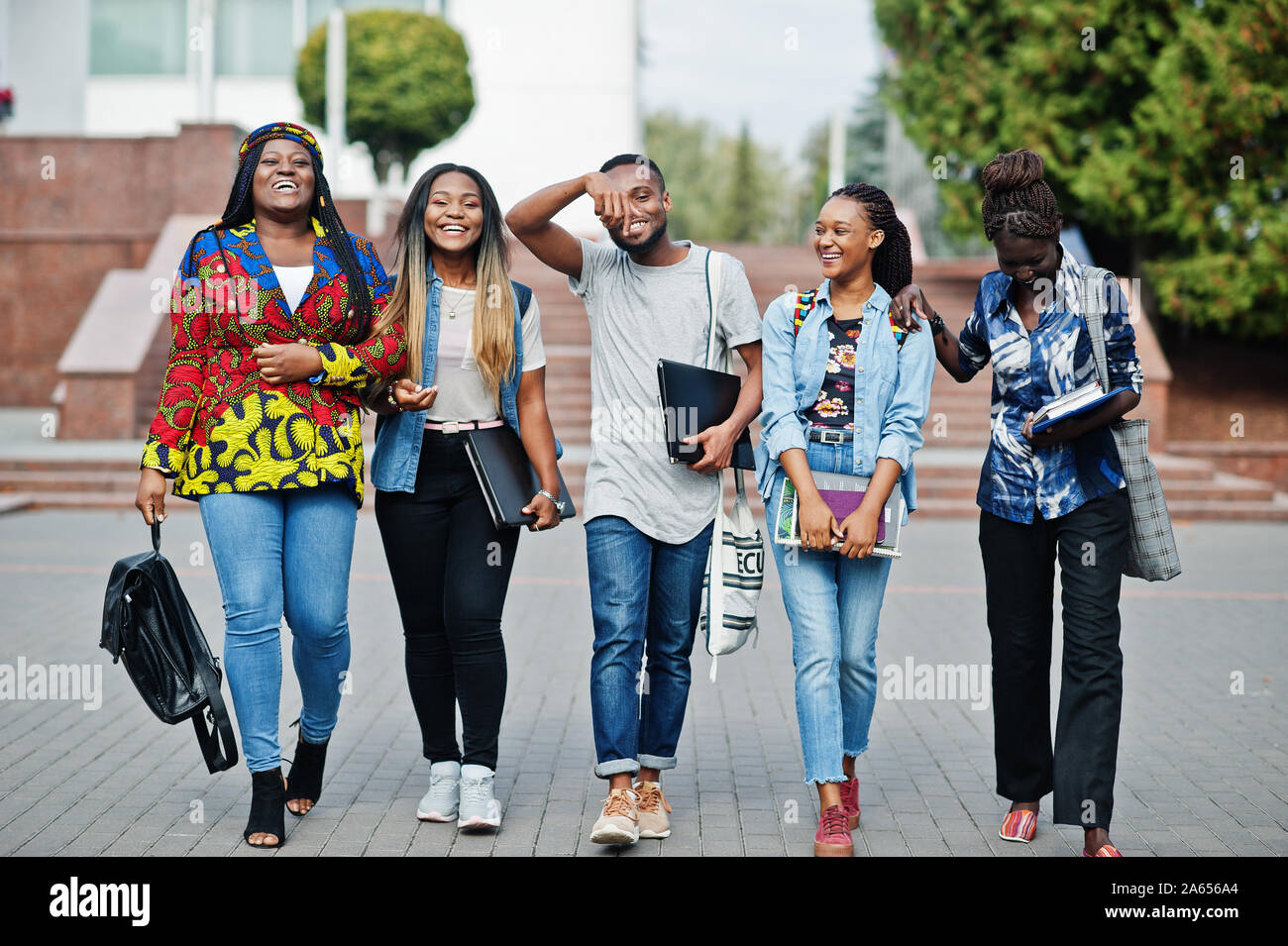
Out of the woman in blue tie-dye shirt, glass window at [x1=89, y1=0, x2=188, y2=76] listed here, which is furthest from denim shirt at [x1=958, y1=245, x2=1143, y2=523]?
glass window at [x1=89, y1=0, x2=188, y2=76]

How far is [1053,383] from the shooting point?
4.11m

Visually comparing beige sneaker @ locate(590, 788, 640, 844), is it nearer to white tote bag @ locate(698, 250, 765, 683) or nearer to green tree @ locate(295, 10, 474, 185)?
white tote bag @ locate(698, 250, 765, 683)

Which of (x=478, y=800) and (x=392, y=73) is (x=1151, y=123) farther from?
(x=478, y=800)

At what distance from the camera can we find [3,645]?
6977 millimetres

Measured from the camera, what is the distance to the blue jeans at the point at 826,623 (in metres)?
4.19

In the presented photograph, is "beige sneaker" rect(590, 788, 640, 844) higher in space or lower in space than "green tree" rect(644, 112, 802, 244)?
lower

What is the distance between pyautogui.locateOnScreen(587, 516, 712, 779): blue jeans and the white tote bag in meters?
0.08

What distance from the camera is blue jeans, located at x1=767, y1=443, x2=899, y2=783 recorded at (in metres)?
4.19

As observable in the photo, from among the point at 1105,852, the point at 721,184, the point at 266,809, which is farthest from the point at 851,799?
the point at 721,184

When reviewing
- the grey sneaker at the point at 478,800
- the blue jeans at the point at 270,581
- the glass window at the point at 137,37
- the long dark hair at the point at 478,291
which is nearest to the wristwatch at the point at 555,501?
the long dark hair at the point at 478,291

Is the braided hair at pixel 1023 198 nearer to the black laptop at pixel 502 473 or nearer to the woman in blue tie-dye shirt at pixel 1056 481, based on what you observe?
the woman in blue tie-dye shirt at pixel 1056 481

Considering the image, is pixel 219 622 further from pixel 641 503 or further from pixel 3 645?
pixel 641 503

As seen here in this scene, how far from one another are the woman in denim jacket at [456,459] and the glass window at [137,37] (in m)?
25.0

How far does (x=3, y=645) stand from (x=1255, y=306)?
13.6 m
